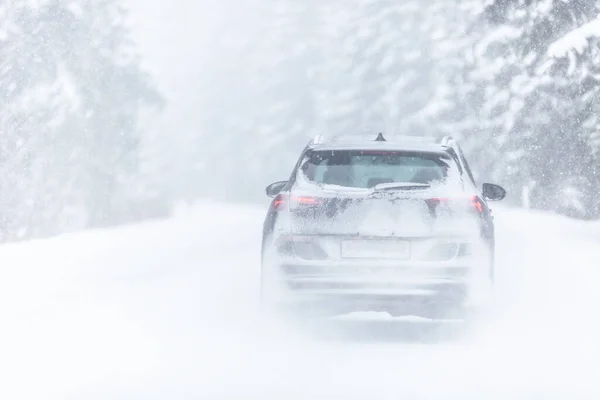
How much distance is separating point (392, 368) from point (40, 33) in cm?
3147

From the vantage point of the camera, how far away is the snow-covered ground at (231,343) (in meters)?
7.53

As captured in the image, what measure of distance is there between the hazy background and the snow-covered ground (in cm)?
878

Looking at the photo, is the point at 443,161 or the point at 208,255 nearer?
the point at 443,161

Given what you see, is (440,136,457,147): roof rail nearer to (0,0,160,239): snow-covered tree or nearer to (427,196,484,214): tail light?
(427,196,484,214): tail light

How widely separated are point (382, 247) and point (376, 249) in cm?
5

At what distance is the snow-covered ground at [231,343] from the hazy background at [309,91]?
28.8 feet

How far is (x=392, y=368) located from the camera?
8.37 metres

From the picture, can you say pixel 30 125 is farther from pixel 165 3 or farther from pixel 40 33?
pixel 165 3

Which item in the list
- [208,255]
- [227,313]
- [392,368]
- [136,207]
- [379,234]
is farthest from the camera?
[136,207]

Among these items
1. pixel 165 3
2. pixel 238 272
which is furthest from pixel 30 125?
pixel 165 3

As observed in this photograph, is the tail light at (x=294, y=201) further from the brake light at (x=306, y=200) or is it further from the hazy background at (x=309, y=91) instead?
the hazy background at (x=309, y=91)

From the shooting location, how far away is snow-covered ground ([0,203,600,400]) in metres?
7.53

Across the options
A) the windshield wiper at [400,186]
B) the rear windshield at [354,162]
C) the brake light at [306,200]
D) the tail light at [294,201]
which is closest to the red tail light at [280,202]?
the tail light at [294,201]

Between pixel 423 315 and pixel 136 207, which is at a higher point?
pixel 136 207
